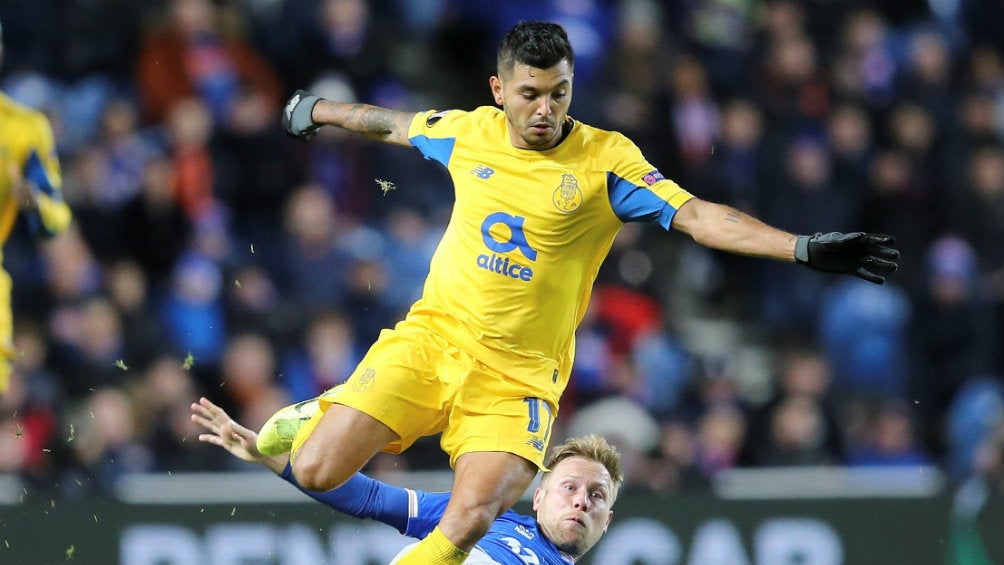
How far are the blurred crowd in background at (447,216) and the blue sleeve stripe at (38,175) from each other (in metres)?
1.87

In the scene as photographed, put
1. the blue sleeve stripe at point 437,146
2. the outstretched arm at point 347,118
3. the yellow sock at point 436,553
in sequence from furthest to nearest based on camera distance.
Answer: the outstretched arm at point 347,118
the blue sleeve stripe at point 437,146
the yellow sock at point 436,553

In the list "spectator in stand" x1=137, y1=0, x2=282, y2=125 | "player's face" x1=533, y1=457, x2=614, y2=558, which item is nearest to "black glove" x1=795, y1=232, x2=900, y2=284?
"player's face" x1=533, y1=457, x2=614, y2=558

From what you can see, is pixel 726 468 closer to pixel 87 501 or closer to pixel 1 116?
pixel 87 501

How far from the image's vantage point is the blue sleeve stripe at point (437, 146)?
5.63 m

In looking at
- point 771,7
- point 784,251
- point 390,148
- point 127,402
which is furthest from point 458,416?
point 771,7

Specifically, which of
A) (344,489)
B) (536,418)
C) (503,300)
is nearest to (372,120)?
(503,300)

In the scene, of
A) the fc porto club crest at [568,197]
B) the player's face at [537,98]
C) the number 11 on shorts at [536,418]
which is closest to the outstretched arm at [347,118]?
the player's face at [537,98]

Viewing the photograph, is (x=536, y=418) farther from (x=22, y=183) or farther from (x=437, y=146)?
(x=22, y=183)

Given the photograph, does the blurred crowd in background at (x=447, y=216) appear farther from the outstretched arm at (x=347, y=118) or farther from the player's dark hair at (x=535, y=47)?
the player's dark hair at (x=535, y=47)

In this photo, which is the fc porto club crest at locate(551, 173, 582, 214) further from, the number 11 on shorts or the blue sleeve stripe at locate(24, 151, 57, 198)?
the blue sleeve stripe at locate(24, 151, 57, 198)

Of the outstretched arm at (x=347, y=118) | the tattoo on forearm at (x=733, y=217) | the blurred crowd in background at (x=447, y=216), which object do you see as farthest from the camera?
the blurred crowd in background at (x=447, y=216)

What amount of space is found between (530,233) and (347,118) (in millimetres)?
1011

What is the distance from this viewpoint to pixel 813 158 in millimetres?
9977

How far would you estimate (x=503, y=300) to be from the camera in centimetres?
542
